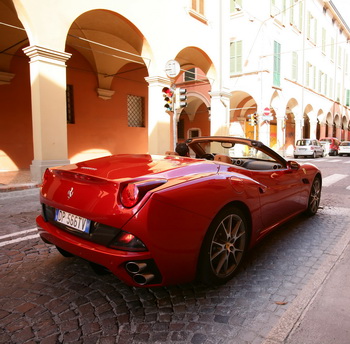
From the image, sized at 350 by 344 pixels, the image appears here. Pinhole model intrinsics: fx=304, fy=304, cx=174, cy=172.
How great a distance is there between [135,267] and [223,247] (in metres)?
0.87

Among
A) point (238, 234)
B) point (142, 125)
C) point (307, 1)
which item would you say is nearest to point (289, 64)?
point (307, 1)

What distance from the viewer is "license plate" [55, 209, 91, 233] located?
2.22 m

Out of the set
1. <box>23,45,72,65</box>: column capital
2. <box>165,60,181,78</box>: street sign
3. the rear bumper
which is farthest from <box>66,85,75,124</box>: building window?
the rear bumper

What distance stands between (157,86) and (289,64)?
1790 cm

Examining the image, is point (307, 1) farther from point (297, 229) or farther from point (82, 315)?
point (82, 315)

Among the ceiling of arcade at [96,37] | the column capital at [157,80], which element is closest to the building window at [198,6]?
the ceiling of arcade at [96,37]

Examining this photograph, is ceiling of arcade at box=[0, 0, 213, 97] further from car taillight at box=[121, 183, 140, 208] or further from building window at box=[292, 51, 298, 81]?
building window at box=[292, 51, 298, 81]

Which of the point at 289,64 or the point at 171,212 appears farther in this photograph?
the point at 289,64

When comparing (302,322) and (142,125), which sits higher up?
(142,125)

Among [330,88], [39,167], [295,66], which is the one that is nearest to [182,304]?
[39,167]

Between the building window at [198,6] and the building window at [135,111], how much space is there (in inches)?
219

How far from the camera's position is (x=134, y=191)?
2061mm

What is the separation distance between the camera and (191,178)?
236cm

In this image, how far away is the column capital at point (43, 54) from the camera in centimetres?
803
